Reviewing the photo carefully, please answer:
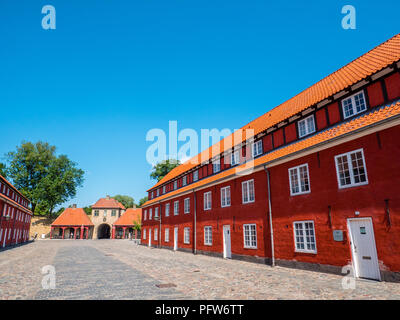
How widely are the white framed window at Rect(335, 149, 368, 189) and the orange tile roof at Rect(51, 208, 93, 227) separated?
192 feet

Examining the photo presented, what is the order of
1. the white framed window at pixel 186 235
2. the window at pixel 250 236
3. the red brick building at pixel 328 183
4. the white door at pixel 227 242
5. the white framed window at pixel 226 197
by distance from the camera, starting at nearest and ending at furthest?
the red brick building at pixel 328 183
the window at pixel 250 236
the white door at pixel 227 242
the white framed window at pixel 226 197
the white framed window at pixel 186 235

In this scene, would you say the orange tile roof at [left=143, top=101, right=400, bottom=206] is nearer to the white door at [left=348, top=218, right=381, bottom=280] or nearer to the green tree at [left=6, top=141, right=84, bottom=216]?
the white door at [left=348, top=218, right=381, bottom=280]

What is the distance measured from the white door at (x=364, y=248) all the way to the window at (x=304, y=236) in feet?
6.03

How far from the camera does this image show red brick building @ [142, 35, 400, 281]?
974cm

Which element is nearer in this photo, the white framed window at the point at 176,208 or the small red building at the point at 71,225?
the white framed window at the point at 176,208

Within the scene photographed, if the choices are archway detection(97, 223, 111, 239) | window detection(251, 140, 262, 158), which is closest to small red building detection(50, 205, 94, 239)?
archway detection(97, 223, 111, 239)

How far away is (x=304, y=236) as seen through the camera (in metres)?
12.6

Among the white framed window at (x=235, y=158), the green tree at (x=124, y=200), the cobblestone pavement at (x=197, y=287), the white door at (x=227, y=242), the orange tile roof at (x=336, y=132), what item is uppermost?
the green tree at (x=124, y=200)

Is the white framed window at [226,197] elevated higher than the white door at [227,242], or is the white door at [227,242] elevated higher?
the white framed window at [226,197]

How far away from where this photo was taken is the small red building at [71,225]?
5653cm

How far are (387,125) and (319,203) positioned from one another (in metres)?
4.35

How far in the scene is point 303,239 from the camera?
41.5 feet

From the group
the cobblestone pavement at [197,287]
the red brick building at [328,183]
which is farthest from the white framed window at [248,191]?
the cobblestone pavement at [197,287]

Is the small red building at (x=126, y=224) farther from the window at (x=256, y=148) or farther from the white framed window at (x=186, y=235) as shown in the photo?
the window at (x=256, y=148)
